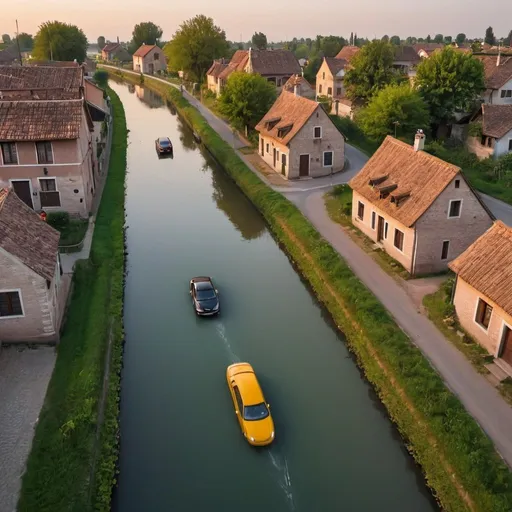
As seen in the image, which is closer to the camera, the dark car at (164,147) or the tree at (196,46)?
the dark car at (164,147)

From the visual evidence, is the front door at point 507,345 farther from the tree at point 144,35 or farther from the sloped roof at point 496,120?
the tree at point 144,35

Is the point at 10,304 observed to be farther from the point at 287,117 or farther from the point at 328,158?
the point at 287,117

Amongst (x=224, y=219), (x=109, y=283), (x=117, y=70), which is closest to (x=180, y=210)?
(x=224, y=219)

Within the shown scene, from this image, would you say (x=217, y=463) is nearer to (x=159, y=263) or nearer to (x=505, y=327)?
(x=505, y=327)

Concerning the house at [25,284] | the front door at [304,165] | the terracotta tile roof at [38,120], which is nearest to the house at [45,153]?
the terracotta tile roof at [38,120]

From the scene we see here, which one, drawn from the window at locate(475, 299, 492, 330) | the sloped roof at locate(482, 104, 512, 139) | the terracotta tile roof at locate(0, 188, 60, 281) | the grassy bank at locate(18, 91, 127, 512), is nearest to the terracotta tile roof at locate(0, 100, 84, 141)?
the terracotta tile roof at locate(0, 188, 60, 281)
